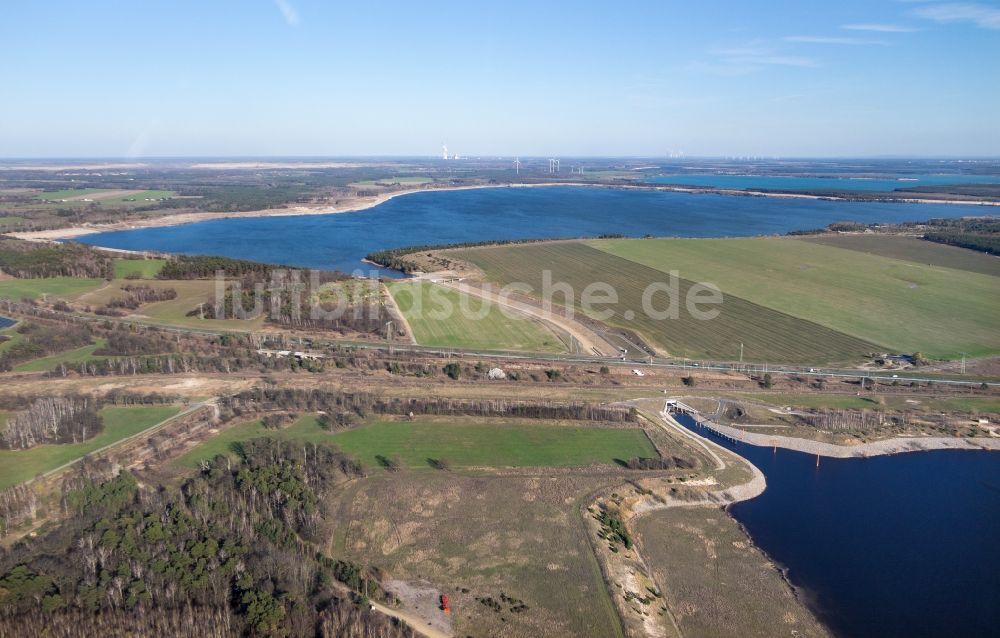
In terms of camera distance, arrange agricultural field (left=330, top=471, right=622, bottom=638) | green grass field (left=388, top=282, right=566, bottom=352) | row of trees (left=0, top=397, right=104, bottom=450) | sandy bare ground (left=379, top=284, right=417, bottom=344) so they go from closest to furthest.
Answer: agricultural field (left=330, top=471, right=622, bottom=638) → row of trees (left=0, top=397, right=104, bottom=450) → green grass field (left=388, top=282, right=566, bottom=352) → sandy bare ground (left=379, top=284, right=417, bottom=344)

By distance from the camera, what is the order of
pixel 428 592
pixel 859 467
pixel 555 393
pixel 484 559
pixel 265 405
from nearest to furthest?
pixel 428 592
pixel 484 559
pixel 859 467
pixel 265 405
pixel 555 393

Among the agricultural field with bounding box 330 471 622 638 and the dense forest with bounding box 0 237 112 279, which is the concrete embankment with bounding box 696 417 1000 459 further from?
the dense forest with bounding box 0 237 112 279

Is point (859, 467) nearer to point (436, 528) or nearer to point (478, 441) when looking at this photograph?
point (478, 441)

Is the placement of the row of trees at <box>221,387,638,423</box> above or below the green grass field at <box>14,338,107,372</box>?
below

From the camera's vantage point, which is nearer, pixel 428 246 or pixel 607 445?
pixel 607 445

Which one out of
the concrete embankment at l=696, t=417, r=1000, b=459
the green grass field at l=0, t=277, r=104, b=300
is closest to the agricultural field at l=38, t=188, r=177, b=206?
the green grass field at l=0, t=277, r=104, b=300

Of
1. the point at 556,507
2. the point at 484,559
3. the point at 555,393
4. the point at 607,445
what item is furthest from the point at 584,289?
the point at 484,559

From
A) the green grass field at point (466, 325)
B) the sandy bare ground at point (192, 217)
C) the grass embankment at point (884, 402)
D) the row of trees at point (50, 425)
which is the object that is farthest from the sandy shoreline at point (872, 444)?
the sandy bare ground at point (192, 217)

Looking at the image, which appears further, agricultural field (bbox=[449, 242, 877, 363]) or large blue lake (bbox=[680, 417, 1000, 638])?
agricultural field (bbox=[449, 242, 877, 363])
